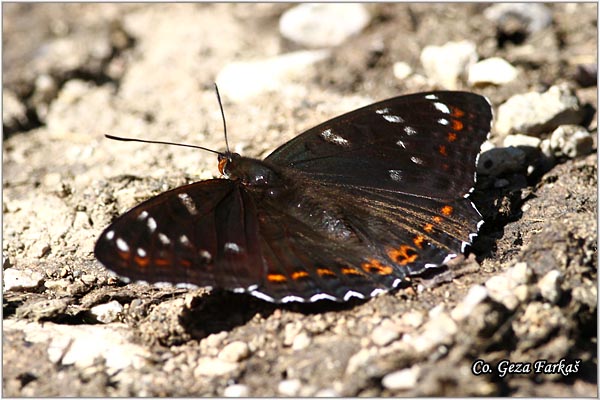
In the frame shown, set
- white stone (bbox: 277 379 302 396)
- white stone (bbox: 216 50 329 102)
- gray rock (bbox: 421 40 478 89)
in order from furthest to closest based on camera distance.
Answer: white stone (bbox: 216 50 329 102), gray rock (bbox: 421 40 478 89), white stone (bbox: 277 379 302 396)

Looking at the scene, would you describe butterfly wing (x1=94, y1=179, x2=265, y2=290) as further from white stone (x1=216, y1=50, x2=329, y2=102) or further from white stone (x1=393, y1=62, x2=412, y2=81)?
white stone (x1=393, y1=62, x2=412, y2=81)

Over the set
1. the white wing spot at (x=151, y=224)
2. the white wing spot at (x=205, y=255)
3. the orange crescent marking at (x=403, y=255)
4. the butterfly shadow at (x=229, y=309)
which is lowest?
the butterfly shadow at (x=229, y=309)

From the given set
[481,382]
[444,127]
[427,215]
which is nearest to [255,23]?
[444,127]

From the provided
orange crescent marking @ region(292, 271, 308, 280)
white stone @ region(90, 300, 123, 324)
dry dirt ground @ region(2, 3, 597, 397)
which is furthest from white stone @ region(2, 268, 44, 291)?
orange crescent marking @ region(292, 271, 308, 280)

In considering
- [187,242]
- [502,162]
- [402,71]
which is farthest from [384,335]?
[402,71]

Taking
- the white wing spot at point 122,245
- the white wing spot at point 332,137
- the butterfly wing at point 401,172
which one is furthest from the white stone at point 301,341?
the white wing spot at point 332,137

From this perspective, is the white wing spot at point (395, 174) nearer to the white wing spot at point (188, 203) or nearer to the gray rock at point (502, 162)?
the gray rock at point (502, 162)
